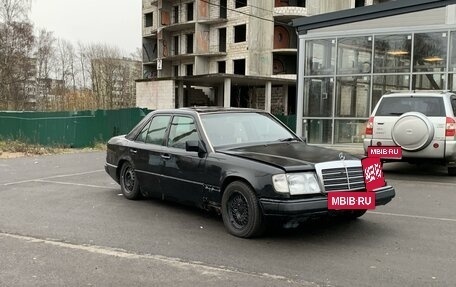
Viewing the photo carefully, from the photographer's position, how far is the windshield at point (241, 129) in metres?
6.78

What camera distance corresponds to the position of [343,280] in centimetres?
453

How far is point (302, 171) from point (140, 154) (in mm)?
3219

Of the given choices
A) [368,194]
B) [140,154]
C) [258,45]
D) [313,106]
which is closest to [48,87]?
[258,45]

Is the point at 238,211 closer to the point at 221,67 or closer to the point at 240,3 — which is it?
the point at 240,3

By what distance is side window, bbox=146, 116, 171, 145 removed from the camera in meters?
7.66

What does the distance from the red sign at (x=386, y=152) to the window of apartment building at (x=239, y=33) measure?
3784 centimetres

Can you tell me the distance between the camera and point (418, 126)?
33.4ft

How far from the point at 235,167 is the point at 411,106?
628 cm

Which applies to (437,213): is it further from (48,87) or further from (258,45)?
(48,87)

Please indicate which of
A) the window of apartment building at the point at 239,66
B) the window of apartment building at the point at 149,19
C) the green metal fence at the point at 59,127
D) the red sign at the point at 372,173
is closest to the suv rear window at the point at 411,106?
the red sign at the point at 372,173

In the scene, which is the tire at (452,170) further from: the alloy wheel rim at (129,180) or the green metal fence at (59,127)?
the green metal fence at (59,127)

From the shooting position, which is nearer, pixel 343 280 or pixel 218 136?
pixel 343 280

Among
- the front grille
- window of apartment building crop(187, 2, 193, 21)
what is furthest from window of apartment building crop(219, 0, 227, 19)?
the front grille

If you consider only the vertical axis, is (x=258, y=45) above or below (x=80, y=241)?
above
